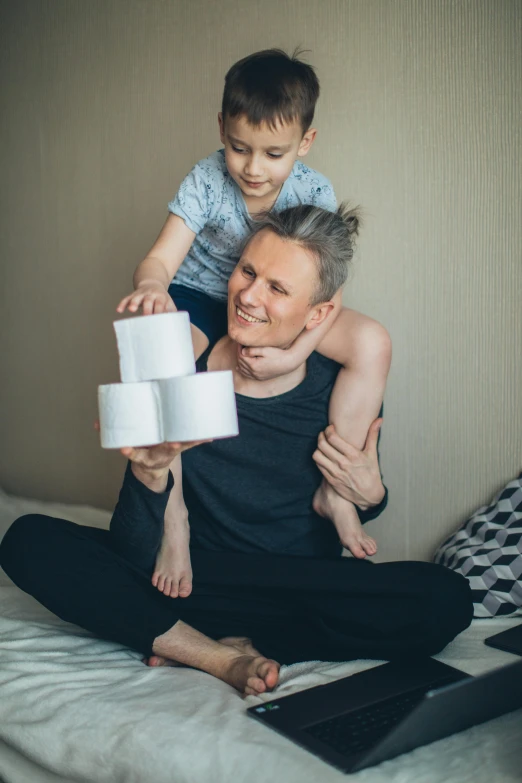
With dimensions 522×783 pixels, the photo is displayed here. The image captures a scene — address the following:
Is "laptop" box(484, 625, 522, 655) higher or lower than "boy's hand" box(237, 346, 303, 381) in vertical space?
lower

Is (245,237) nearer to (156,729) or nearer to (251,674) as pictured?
(251,674)

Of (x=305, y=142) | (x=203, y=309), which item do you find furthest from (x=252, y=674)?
(x=305, y=142)

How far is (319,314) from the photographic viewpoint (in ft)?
6.47

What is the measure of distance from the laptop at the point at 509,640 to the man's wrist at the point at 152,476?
2.74ft

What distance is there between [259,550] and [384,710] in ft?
1.93

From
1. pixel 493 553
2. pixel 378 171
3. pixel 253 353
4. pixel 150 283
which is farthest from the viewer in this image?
pixel 378 171

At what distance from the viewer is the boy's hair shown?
181cm

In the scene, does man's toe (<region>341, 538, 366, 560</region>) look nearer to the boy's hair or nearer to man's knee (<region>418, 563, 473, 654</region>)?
man's knee (<region>418, 563, 473, 654</region>)

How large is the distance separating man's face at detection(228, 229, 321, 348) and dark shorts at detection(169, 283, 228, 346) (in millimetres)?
238

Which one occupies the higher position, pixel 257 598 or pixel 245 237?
pixel 245 237

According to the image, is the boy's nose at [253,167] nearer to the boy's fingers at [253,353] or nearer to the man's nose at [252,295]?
the man's nose at [252,295]

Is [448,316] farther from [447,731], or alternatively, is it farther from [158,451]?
[447,731]

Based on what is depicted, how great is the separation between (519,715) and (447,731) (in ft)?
0.62

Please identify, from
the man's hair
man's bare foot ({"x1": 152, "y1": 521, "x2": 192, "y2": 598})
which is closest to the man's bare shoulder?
the man's hair
